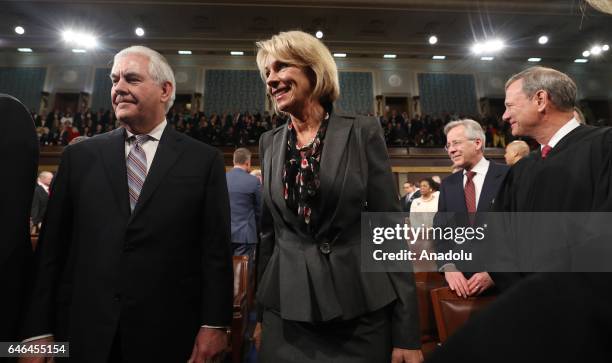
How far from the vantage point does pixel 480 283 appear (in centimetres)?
149

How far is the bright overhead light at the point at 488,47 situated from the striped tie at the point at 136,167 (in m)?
14.1

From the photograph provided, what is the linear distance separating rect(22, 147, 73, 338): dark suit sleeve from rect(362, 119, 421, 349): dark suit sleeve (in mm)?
1044

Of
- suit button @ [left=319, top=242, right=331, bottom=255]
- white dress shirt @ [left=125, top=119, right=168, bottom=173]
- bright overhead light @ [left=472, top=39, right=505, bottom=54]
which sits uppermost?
bright overhead light @ [left=472, top=39, right=505, bottom=54]

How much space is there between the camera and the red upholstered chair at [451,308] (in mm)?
1404

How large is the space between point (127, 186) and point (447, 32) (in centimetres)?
1372

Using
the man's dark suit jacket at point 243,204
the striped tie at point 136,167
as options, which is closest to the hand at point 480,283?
the striped tie at point 136,167

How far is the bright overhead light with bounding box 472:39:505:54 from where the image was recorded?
12635 mm

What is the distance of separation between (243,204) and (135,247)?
257 cm

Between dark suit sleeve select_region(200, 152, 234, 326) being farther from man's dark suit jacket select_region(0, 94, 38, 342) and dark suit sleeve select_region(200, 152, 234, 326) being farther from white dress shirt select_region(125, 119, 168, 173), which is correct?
man's dark suit jacket select_region(0, 94, 38, 342)

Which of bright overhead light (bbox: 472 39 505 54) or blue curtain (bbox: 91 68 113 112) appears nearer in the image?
bright overhead light (bbox: 472 39 505 54)

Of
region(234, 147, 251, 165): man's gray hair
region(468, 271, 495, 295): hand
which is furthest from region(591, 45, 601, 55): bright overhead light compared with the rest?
region(468, 271, 495, 295): hand

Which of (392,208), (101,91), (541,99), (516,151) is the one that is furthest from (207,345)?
(101,91)

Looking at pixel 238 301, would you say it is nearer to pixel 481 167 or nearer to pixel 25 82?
pixel 481 167

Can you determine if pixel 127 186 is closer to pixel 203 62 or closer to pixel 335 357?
pixel 335 357
